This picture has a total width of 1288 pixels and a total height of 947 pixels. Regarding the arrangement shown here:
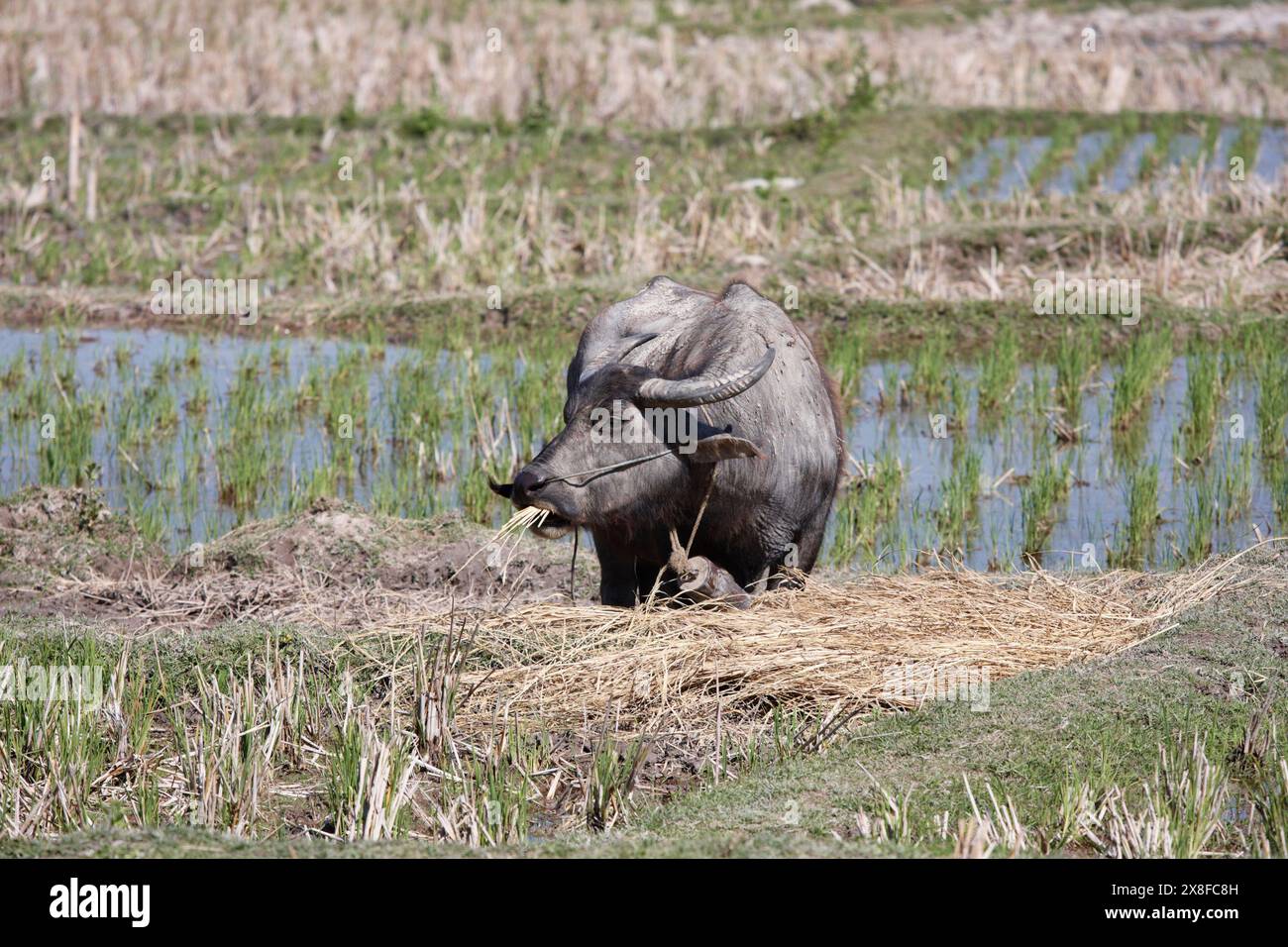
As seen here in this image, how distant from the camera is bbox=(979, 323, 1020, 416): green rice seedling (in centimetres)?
830

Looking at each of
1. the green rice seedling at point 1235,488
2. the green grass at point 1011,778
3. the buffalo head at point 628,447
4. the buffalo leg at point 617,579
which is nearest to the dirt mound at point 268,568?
the buffalo leg at point 617,579

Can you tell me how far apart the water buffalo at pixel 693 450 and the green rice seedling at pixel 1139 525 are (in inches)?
61.3

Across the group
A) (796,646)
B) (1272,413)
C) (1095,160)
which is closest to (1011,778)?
(796,646)

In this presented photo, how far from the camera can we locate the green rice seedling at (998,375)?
8.30m

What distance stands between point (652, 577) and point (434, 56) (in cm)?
1220

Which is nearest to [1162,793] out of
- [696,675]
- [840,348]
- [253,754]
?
[696,675]

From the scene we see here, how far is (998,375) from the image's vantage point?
8.41 m

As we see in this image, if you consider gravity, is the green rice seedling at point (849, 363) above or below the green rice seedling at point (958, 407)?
above

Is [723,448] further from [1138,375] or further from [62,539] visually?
[1138,375]

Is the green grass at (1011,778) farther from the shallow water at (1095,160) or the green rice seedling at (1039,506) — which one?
the shallow water at (1095,160)

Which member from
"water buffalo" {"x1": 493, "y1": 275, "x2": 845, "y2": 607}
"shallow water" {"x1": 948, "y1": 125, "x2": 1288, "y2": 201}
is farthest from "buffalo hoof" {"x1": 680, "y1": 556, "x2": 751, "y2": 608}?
"shallow water" {"x1": 948, "y1": 125, "x2": 1288, "y2": 201}

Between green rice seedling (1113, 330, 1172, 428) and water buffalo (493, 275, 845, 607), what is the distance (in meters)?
3.07

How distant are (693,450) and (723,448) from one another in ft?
0.30
